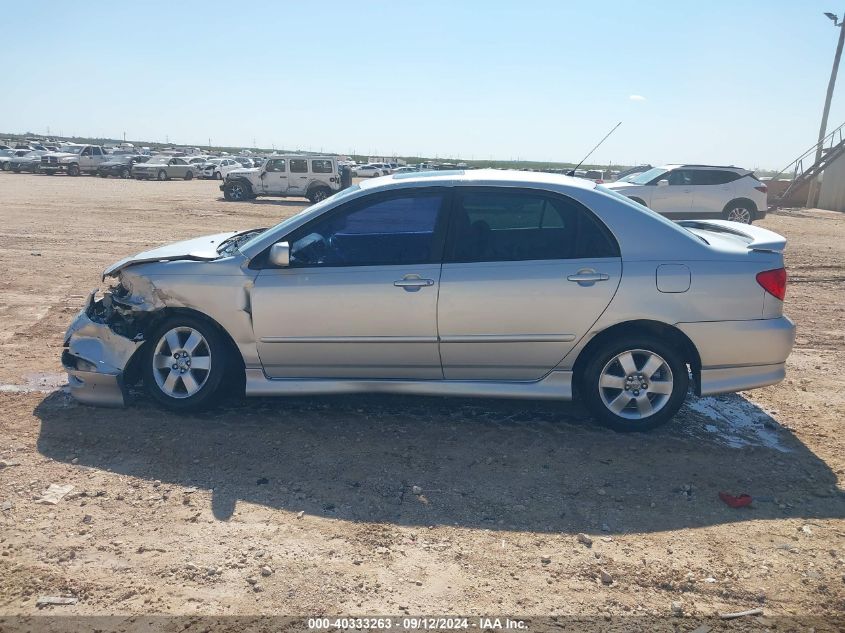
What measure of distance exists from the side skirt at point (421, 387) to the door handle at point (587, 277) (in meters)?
0.63

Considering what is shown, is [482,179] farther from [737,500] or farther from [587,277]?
[737,500]

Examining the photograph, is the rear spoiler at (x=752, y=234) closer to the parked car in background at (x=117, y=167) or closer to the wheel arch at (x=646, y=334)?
the wheel arch at (x=646, y=334)

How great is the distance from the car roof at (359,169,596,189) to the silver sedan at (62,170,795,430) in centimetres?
3

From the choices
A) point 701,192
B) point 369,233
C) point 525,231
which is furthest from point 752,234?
point 701,192

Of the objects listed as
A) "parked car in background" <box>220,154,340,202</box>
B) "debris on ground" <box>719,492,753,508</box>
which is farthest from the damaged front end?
"parked car in background" <box>220,154,340,202</box>

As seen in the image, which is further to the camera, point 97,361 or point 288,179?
point 288,179

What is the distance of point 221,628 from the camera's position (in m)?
2.83

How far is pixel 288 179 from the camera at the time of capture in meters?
26.2

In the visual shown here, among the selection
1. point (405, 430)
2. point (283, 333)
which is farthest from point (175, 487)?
point (405, 430)

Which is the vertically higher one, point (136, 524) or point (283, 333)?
point (283, 333)

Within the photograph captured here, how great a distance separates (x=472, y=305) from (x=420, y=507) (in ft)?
4.67

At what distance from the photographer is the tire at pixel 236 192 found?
26.0 m

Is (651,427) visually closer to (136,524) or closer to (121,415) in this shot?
(136,524)

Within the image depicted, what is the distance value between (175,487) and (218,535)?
2.08 feet
